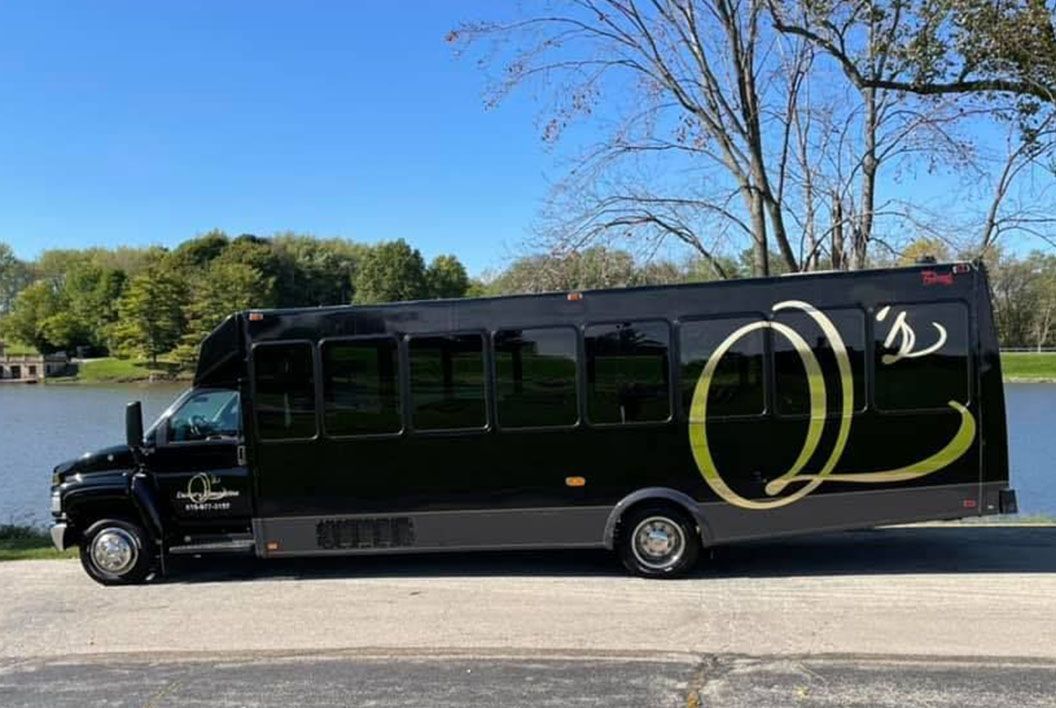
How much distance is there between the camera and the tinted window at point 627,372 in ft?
28.1

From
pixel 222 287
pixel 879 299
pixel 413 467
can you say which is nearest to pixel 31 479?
pixel 413 467

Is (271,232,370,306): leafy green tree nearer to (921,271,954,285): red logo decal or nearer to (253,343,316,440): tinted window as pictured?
(253,343,316,440): tinted window

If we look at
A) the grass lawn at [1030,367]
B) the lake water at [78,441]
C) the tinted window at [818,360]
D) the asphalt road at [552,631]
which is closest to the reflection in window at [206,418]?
the asphalt road at [552,631]

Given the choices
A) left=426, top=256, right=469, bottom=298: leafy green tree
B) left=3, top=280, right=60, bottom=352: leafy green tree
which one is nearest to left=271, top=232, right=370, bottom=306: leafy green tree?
left=426, top=256, right=469, bottom=298: leafy green tree

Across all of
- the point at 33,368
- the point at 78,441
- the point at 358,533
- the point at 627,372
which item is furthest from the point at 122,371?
the point at 627,372

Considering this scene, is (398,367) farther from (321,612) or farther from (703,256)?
(703,256)

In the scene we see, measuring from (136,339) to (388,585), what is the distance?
297 ft

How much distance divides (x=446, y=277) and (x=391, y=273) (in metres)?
Answer: 12.6

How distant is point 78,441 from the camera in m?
31.4

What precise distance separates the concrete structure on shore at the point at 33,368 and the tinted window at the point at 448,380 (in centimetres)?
9919

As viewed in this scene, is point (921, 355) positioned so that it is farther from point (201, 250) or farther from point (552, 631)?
point (201, 250)

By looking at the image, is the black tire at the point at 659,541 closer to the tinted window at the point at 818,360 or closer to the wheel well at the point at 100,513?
the tinted window at the point at 818,360

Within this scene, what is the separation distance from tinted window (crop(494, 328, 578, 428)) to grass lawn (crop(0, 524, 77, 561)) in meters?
5.80

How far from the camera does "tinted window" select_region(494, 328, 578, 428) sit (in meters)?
8.66
